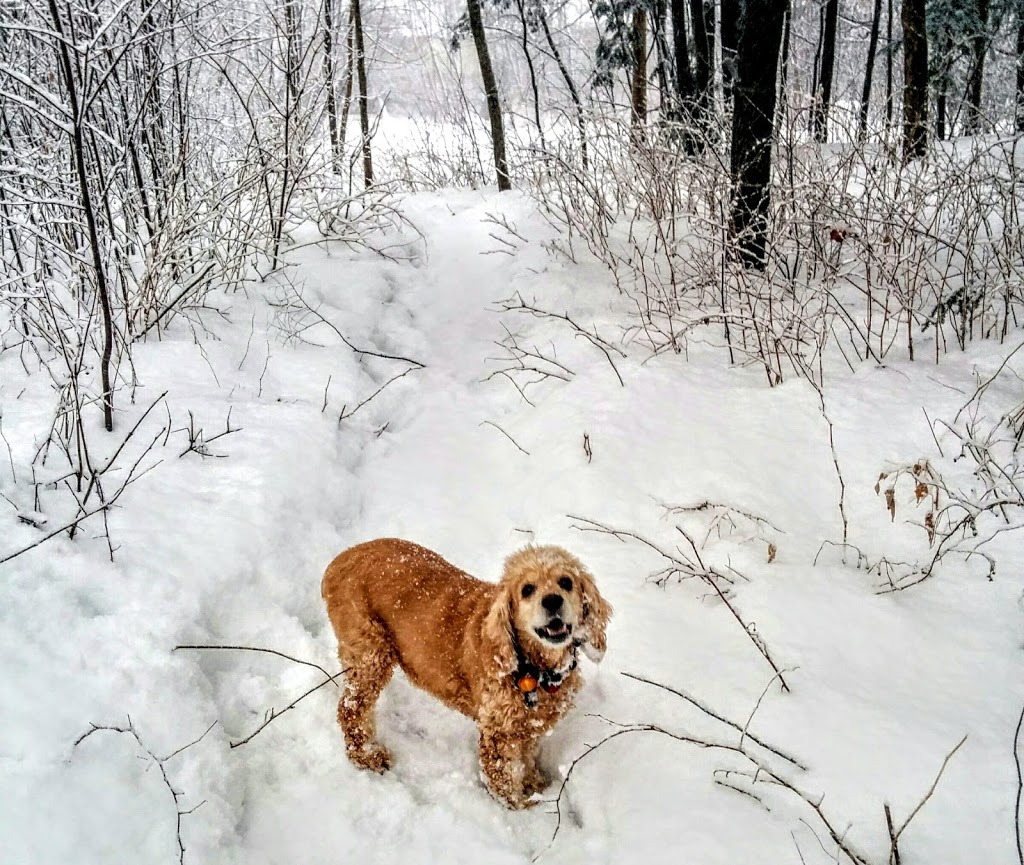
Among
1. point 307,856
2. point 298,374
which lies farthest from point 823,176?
A: point 307,856

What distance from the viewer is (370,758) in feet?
8.57

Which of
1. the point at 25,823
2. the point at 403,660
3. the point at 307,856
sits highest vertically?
the point at 25,823

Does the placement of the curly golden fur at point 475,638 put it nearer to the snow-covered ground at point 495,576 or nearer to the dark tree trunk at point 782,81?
the snow-covered ground at point 495,576

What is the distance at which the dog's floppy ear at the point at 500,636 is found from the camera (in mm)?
2436

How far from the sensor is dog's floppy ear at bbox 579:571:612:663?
2.51 m

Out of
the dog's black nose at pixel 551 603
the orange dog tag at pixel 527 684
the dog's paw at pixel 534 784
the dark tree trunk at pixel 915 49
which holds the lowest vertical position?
the dog's paw at pixel 534 784

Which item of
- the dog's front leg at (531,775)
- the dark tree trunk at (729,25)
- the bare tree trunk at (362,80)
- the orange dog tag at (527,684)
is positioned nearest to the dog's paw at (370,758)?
the dog's front leg at (531,775)

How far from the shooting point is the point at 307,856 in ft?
A: 7.38

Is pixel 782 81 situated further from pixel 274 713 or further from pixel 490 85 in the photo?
pixel 274 713

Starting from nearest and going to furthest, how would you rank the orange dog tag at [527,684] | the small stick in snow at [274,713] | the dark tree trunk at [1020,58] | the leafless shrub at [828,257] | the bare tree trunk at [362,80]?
the small stick in snow at [274,713]
the orange dog tag at [527,684]
the leafless shrub at [828,257]
the dark tree trunk at [1020,58]
the bare tree trunk at [362,80]

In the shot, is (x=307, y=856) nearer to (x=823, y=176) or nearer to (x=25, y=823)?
(x=25, y=823)

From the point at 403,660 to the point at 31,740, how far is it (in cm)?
126

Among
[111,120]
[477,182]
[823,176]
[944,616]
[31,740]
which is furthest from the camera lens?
[477,182]

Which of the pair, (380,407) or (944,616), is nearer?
(944,616)
